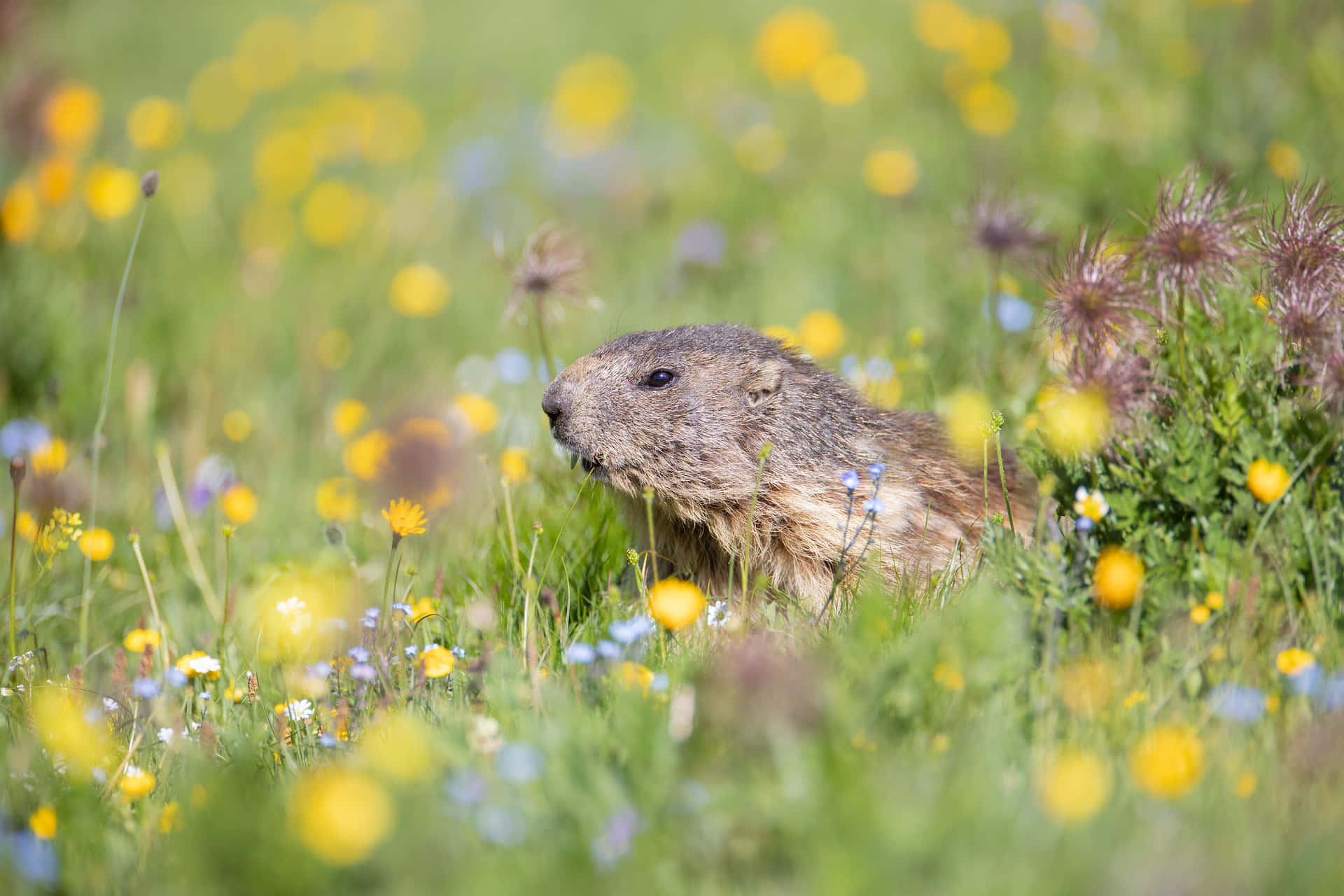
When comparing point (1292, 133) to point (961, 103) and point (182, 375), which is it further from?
point (182, 375)

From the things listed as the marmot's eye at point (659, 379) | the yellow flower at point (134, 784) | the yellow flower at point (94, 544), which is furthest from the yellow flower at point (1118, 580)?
the yellow flower at point (94, 544)

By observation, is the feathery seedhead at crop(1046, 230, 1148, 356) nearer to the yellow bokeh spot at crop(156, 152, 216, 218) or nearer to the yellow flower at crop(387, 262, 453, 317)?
the yellow flower at crop(387, 262, 453, 317)

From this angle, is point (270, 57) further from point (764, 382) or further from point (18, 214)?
point (764, 382)

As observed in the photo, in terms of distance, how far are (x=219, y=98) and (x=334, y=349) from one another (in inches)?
174

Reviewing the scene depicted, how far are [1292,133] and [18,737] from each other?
267 inches

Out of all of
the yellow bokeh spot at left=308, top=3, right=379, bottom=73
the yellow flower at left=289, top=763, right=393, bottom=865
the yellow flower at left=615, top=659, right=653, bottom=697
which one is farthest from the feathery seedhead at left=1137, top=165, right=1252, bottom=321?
the yellow bokeh spot at left=308, top=3, right=379, bottom=73

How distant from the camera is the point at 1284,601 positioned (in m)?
3.10

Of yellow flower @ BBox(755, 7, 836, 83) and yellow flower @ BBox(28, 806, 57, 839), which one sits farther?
yellow flower @ BBox(755, 7, 836, 83)

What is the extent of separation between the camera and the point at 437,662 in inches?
122

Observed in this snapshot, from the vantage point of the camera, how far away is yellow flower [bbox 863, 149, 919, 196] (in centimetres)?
713

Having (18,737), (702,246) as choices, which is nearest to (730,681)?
(18,737)

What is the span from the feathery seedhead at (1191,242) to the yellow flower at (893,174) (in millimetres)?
3595

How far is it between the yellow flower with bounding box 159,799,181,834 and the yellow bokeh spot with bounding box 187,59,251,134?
8233mm

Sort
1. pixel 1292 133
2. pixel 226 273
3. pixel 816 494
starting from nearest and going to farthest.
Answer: pixel 816 494
pixel 1292 133
pixel 226 273
